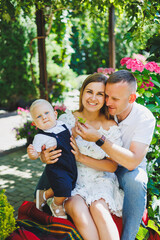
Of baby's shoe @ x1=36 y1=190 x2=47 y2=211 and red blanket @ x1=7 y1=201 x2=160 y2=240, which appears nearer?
red blanket @ x1=7 y1=201 x2=160 y2=240

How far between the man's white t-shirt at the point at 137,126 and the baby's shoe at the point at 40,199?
0.91 m

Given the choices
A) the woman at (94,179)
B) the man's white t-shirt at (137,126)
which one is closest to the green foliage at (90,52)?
the woman at (94,179)

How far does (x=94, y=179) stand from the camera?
2.31 meters

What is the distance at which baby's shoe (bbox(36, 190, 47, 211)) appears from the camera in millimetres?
2324

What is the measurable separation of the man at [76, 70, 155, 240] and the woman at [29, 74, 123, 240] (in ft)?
0.30

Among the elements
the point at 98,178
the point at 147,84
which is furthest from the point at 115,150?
the point at 147,84

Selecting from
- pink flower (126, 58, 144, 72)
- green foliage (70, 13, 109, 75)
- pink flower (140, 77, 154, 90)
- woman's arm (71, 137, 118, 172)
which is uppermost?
green foliage (70, 13, 109, 75)

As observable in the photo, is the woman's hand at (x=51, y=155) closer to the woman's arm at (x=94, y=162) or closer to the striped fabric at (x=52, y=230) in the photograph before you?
the woman's arm at (x=94, y=162)

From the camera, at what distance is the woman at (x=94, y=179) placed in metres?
1.92

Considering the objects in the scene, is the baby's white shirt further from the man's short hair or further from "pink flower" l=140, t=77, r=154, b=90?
"pink flower" l=140, t=77, r=154, b=90

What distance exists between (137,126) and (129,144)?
0.21 m

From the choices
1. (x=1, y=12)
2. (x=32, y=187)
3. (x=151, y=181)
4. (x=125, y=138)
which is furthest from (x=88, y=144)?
(x=32, y=187)

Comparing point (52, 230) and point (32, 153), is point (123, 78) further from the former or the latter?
point (52, 230)

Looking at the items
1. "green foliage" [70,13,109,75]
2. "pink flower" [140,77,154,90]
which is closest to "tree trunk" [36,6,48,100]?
"pink flower" [140,77,154,90]
